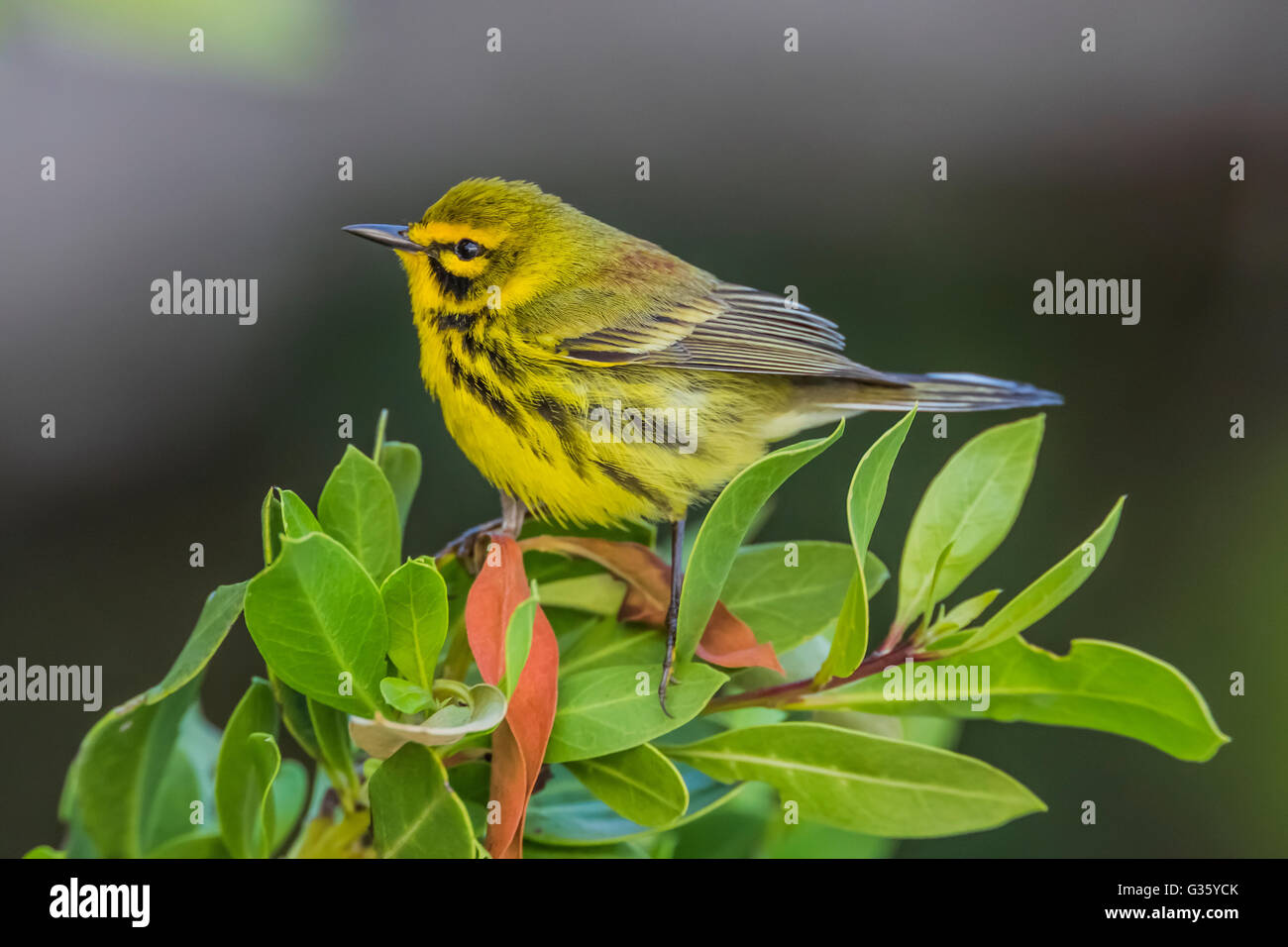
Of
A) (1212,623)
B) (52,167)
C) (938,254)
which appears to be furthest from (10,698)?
(1212,623)

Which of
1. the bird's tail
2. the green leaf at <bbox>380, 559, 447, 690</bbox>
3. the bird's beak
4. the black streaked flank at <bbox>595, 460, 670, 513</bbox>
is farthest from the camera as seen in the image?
the bird's tail

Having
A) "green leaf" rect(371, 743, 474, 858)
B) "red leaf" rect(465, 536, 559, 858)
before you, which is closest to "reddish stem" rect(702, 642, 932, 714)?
"red leaf" rect(465, 536, 559, 858)

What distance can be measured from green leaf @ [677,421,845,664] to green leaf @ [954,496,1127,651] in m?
0.30

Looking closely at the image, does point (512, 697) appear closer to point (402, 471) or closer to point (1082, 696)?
point (402, 471)

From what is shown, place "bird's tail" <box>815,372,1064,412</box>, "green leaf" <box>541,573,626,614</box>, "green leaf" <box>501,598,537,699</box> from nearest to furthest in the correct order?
"green leaf" <box>501,598,537,699</box> → "green leaf" <box>541,573,626,614</box> → "bird's tail" <box>815,372,1064,412</box>

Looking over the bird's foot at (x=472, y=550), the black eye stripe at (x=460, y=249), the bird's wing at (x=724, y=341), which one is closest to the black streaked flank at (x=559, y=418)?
the bird's wing at (x=724, y=341)

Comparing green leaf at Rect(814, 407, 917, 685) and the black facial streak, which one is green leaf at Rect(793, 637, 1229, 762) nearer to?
green leaf at Rect(814, 407, 917, 685)

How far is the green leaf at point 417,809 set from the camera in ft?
4.06

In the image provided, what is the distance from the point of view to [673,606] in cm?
159

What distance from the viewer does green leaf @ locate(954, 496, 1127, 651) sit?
50.9 inches

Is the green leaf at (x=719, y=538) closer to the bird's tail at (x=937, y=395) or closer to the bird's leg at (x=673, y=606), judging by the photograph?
the bird's leg at (x=673, y=606)

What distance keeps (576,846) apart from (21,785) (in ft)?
11.5

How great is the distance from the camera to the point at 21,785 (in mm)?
4148

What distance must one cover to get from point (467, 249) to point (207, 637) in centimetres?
120
